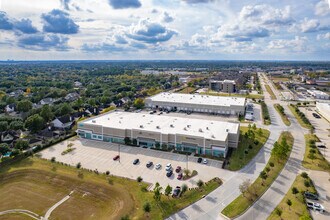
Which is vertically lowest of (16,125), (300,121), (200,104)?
(300,121)

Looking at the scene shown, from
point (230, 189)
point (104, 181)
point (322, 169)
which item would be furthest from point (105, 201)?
point (322, 169)

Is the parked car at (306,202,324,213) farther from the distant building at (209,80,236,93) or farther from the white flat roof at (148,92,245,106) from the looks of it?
the distant building at (209,80,236,93)

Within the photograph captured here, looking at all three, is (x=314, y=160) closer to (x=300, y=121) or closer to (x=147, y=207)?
(x=300, y=121)

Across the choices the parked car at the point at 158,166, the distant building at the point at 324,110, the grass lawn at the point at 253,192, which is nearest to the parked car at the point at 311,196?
the grass lawn at the point at 253,192

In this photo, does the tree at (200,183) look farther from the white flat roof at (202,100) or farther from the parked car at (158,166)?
the white flat roof at (202,100)

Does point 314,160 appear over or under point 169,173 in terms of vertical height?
over

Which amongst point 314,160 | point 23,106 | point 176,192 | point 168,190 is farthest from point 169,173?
point 23,106
